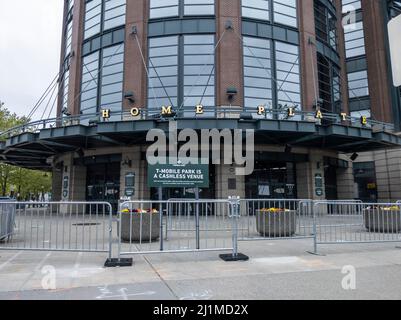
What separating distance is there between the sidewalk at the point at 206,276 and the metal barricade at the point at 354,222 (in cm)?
132

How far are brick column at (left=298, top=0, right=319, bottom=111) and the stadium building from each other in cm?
8

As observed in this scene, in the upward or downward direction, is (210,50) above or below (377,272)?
above

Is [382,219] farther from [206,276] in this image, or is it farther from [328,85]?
[328,85]

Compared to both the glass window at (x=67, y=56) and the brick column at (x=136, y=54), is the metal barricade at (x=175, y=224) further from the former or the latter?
the glass window at (x=67, y=56)

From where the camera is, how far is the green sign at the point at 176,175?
9.92m

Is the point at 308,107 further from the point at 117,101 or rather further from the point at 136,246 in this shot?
the point at 136,246

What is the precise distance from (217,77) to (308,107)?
23.0 feet

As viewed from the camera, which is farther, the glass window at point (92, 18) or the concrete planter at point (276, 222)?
the glass window at point (92, 18)

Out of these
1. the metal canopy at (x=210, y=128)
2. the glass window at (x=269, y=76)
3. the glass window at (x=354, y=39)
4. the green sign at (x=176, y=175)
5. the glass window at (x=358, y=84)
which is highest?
the glass window at (x=354, y=39)

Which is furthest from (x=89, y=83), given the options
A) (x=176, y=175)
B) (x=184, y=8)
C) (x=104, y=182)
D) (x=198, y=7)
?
(x=176, y=175)

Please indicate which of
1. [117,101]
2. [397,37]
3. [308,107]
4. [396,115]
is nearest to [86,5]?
[117,101]

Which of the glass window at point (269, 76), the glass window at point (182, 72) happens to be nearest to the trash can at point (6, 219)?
the glass window at point (182, 72)

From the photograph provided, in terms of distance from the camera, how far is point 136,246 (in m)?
9.76

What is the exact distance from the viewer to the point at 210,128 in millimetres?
20016
